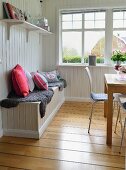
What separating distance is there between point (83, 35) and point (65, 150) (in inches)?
124

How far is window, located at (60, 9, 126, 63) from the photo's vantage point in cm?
471

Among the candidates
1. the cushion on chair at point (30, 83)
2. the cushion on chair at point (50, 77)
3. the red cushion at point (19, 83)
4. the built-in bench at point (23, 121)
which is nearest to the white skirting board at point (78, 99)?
the cushion on chair at point (50, 77)

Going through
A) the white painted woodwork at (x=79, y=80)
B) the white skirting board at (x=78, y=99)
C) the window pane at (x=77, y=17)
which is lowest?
the white skirting board at (x=78, y=99)

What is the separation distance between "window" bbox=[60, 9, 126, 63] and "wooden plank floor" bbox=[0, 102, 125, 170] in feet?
6.65

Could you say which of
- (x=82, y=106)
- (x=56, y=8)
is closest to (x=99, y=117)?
(x=82, y=106)

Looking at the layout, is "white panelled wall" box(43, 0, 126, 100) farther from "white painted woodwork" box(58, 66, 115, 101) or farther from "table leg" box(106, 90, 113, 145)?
"table leg" box(106, 90, 113, 145)

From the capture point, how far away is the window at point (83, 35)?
4.83 metres

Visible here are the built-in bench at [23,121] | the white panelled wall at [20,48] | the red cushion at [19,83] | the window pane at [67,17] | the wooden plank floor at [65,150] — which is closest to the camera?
the wooden plank floor at [65,150]

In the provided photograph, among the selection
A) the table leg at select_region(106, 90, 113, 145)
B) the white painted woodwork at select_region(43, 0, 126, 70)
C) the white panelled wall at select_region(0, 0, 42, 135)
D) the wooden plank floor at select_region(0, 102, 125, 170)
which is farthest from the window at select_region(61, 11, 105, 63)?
the table leg at select_region(106, 90, 113, 145)

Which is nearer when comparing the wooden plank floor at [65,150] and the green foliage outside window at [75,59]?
the wooden plank floor at [65,150]

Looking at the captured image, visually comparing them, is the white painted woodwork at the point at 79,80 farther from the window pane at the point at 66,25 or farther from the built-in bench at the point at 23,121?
the built-in bench at the point at 23,121

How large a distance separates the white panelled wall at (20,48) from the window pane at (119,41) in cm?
173

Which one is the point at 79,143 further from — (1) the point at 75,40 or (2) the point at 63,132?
(1) the point at 75,40

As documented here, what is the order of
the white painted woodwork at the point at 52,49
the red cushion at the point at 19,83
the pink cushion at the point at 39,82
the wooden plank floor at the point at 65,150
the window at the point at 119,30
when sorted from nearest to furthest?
the wooden plank floor at the point at 65,150
the red cushion at the point at 19,83
the pink cushion at the point at 39,82
the white painted woodwork at the point at 52,49
the window at the point at 119,30
